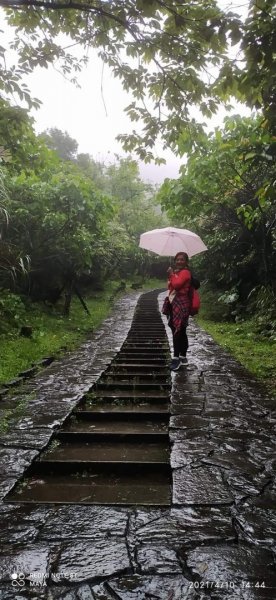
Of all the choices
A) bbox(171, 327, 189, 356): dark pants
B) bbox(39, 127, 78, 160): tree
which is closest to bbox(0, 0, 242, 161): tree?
bbox(171, 327, 189, 356): dark pants

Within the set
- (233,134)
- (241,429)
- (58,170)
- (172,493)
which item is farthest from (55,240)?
(172,493)

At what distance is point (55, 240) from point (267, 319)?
640 centimetres

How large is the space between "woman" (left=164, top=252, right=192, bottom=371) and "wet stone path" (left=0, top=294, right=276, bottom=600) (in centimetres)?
255

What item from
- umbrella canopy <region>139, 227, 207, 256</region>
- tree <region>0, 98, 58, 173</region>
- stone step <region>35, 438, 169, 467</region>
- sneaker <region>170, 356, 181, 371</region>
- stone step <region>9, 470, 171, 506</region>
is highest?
tree <region>0, 98, 58, 173</region>

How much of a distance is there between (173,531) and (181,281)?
4.62 meters

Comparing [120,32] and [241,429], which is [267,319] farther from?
[120,32]

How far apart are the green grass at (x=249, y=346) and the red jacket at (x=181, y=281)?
1796 mm

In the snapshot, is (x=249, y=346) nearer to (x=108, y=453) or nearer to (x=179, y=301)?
(x=179, y=301)

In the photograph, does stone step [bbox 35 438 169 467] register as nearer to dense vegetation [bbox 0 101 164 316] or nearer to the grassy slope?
the grassy slope

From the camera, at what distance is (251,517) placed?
8.47ft

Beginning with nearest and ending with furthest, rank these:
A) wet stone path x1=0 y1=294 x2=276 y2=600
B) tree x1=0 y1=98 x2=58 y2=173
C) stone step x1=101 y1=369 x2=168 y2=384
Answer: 1. wet stone path x1=0 y1=294 x2=276 y2=600
2. tree x1=0 y1=98 x2=58 y2=173
3. stone step x1=101 y1=369 x2=168 y2=384

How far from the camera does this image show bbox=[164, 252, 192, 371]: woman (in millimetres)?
6691

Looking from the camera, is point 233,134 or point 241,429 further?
point 233,134

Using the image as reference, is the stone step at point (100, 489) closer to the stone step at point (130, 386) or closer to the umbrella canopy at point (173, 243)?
the stone step at point (130, 386)
